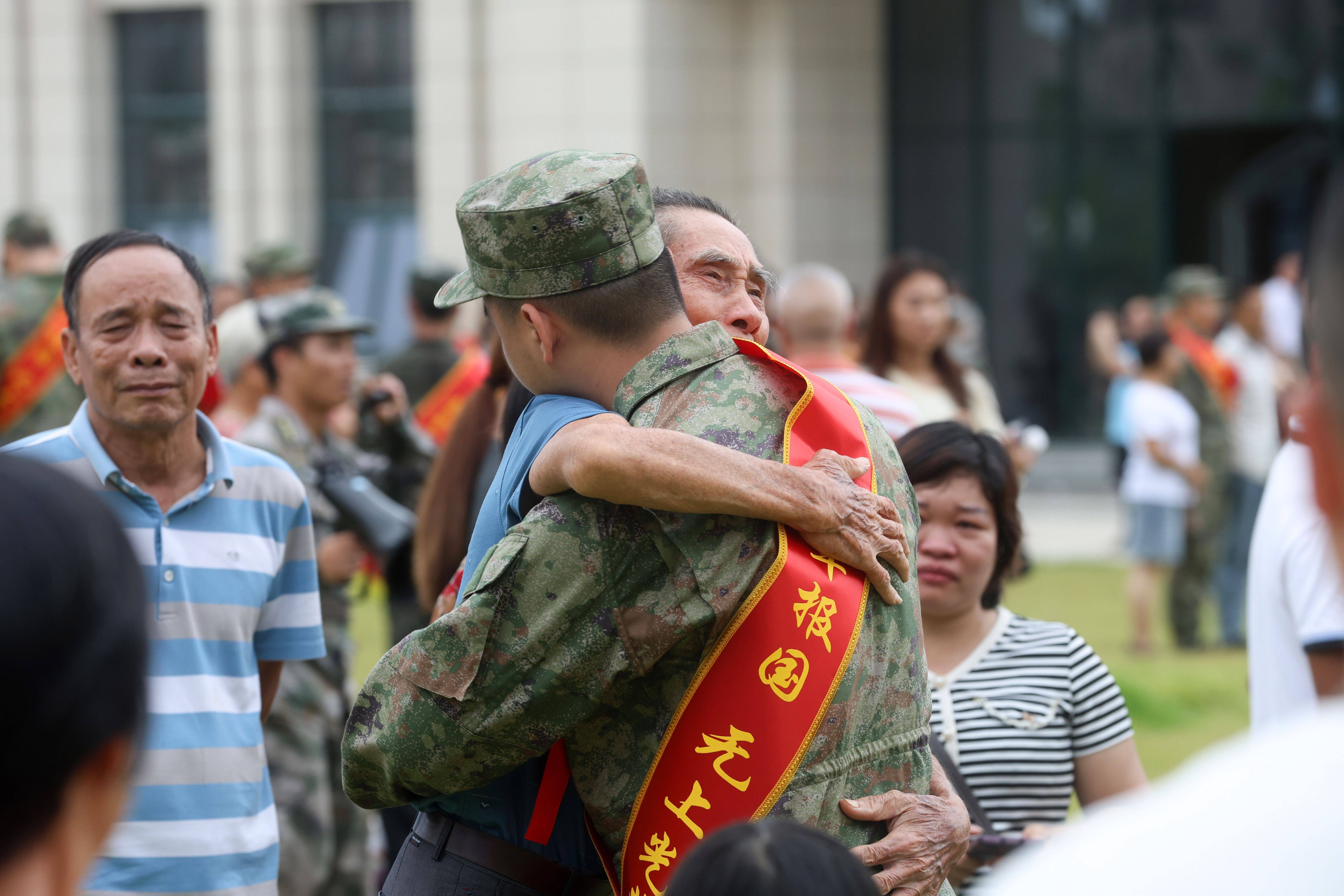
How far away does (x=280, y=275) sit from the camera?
8.62 metres

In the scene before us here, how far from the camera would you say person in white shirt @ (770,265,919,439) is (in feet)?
18.2

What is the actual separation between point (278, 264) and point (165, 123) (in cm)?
1330

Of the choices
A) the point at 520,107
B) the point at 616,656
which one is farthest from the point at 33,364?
the point at 520,107

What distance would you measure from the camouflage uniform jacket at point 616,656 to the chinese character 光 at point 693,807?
0.30 feet

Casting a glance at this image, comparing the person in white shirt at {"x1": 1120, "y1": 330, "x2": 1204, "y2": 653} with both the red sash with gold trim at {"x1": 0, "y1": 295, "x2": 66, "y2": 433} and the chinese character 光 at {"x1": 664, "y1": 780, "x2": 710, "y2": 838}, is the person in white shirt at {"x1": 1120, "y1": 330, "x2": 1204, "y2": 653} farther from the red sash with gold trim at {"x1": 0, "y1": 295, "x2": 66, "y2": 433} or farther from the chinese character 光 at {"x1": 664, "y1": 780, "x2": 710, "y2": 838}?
the chinese character 光 at {"x1": 664, "y1": 780, "x2": 710, "y2": 838}

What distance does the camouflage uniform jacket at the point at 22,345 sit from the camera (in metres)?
7.52

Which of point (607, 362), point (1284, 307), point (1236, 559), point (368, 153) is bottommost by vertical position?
point (1236, 559)

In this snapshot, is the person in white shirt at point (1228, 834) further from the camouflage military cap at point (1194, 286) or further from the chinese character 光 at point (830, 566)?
the camouflage military cap at point (1194, 286)

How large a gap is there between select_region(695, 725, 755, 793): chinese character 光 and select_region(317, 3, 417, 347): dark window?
1818 cm

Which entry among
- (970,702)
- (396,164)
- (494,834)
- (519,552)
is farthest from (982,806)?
(396,164)

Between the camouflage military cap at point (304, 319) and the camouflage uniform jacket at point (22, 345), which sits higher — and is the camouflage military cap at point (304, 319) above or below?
above

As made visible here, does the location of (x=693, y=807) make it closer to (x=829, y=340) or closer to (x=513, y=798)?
(x=513, y=798)

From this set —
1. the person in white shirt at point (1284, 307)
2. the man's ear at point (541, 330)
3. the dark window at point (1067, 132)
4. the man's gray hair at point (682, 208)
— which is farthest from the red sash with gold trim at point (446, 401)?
the dark window at point (1067, 132)

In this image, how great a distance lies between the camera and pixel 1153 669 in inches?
352
